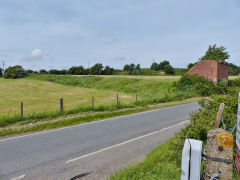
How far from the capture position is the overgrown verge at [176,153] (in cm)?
459

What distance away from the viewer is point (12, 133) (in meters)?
9.20

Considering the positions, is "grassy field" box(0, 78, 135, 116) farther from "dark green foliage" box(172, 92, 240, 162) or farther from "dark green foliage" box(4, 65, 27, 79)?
"dark green foliage" box(4, 65, 27, 79)

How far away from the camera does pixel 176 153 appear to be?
5.47m

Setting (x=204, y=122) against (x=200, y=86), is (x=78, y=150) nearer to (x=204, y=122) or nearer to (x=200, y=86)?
(x=204, y=122)

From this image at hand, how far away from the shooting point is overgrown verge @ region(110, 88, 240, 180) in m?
4.59

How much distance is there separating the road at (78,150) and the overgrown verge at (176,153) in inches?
29.3

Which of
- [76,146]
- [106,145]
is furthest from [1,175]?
[106,145]

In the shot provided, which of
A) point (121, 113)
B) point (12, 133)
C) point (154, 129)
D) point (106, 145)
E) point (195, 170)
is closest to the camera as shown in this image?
point (195, 170)

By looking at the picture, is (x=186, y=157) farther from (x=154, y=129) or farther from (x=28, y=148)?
(x=154, y=129)

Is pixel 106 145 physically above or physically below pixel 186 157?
below

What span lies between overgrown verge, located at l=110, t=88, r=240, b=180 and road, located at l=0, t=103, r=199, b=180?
0.74 m

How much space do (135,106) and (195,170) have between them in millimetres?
15594

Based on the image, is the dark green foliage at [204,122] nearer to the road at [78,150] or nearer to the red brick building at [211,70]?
the road at [78,150]

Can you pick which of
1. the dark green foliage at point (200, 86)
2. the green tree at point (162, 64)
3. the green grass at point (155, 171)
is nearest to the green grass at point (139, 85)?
the dark green foliage at point (200, 86)
